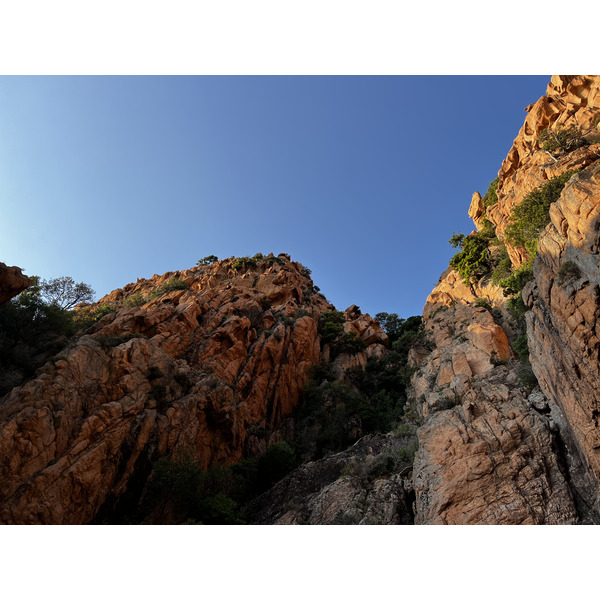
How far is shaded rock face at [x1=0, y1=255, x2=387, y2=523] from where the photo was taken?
16.0 m

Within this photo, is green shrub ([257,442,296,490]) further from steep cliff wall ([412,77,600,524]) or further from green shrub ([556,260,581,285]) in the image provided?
green shrub ([556,260,581,285])

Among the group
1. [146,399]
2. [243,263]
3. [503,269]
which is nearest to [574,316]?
[503,269]

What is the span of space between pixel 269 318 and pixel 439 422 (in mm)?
26662

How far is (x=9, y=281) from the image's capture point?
56.7 feet

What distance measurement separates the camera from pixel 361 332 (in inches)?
2002

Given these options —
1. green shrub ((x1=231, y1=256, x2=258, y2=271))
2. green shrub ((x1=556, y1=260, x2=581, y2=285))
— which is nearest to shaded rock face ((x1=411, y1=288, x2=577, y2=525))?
green shrub ((x1=556, y1=260, x2=581, y2=285))

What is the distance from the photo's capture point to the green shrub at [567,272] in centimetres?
1439

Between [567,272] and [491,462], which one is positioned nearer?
[491,462]

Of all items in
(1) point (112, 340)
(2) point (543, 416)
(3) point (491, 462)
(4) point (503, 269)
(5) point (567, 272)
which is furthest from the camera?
(4) point (503, 269)

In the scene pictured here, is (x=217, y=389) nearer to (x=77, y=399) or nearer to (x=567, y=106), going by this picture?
(x=77, y=399)

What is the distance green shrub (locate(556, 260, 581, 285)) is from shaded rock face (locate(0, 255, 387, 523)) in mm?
21833

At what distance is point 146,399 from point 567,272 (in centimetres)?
2344

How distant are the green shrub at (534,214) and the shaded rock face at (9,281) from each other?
1187 inches

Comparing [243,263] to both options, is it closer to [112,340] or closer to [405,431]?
[112,340]
